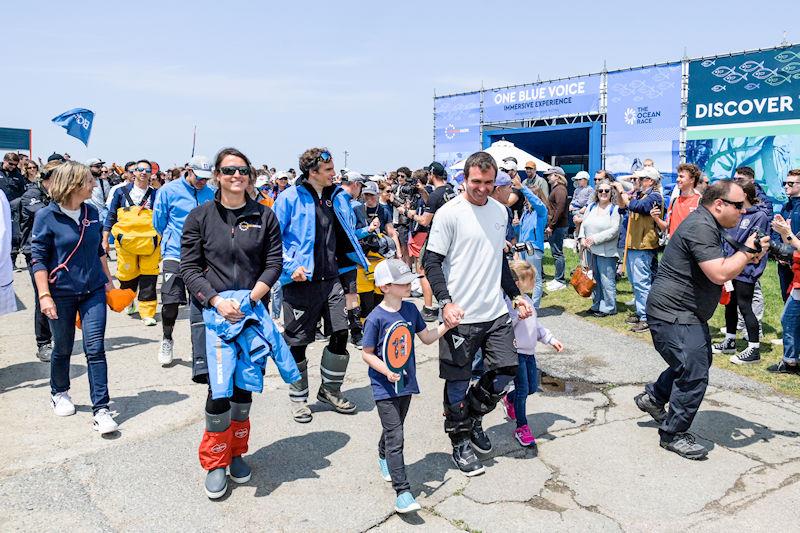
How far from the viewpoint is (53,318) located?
16.1 feet

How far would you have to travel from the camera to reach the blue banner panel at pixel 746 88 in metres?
14.4

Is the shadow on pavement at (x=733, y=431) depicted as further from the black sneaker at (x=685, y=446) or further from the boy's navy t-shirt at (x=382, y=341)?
the boy's navy t-shirt at (x=382, y=341)

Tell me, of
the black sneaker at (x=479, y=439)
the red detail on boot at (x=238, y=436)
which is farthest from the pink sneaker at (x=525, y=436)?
the red detail on boot at (x=238, y=436)


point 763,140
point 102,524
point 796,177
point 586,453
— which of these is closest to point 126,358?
point 102,524

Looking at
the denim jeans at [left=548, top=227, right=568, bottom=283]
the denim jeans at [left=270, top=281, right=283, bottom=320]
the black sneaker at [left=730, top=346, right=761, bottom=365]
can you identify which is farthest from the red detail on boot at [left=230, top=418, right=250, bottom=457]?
the denim jeans at [left=548, top=227, right=568, bottom=283]

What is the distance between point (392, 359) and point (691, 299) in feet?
7.35

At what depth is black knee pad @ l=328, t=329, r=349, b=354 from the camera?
524cm

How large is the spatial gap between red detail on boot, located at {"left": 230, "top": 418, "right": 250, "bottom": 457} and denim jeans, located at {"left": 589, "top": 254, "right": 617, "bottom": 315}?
626 cm

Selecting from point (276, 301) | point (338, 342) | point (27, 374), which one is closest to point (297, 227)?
point (338, 342)

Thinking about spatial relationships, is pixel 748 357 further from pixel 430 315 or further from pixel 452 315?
pixel 452 315

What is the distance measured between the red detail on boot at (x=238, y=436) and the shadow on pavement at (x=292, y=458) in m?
0.20

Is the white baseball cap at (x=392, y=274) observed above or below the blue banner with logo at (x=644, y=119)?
below

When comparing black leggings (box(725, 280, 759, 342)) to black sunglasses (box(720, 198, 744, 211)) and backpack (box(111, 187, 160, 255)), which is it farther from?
backpack (box(111, 187, 160, 255))

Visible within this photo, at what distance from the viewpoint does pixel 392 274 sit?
380 cm
